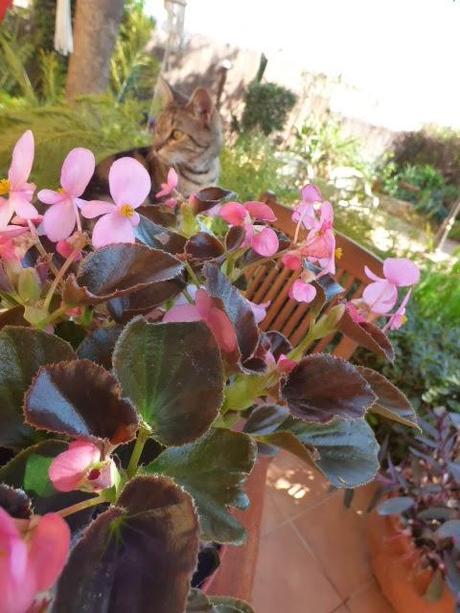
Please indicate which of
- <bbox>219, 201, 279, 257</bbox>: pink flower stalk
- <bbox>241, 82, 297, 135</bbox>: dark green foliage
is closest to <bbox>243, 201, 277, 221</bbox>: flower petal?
<bbox>219, 201, 279, 257</bbox>: pink flower stalk

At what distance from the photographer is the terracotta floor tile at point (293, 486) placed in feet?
3.92

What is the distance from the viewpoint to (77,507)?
0.58 ft

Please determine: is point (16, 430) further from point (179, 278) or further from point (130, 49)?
point (130, 49)

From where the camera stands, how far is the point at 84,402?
199 millimetres

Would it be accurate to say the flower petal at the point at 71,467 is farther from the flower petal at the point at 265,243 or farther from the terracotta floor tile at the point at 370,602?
the terracotta floor tile at the point at 370,602

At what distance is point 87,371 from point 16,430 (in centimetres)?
6

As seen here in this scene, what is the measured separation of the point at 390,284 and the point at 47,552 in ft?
0.79

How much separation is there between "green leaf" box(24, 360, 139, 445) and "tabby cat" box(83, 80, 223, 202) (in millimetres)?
1233

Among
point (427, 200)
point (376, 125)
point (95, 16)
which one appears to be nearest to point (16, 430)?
point (95, 16)

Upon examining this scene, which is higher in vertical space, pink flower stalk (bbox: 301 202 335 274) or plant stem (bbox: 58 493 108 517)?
pink flower stalk (bbox: 301 202 335 274)

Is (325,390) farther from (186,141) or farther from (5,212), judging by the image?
(186,141)

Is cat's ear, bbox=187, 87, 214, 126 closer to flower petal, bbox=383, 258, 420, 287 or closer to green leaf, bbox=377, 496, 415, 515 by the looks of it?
green leaf, bbox=377, 496, 415, 515

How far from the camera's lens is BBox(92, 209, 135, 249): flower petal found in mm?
248

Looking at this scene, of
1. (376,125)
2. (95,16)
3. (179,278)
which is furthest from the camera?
(376,125)
